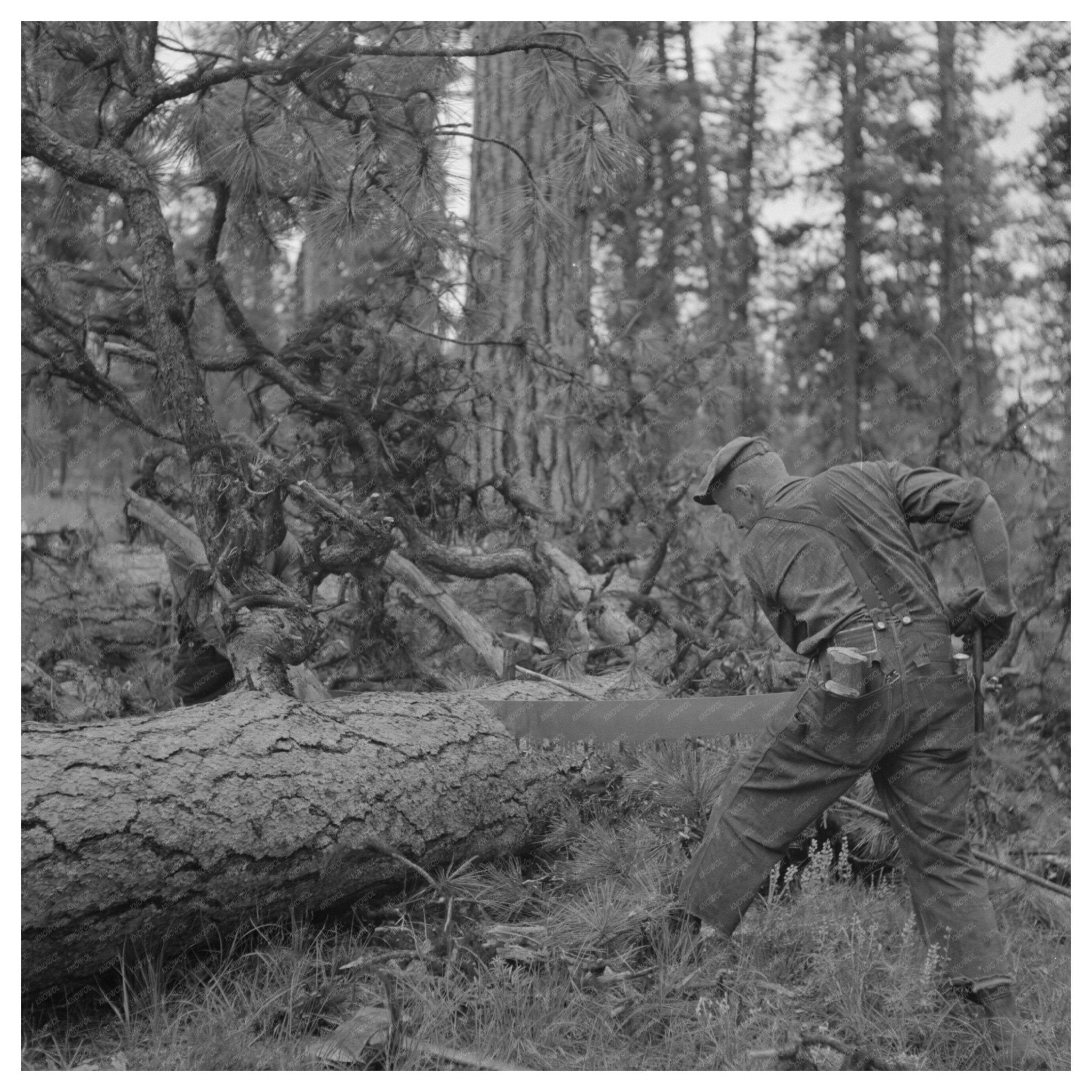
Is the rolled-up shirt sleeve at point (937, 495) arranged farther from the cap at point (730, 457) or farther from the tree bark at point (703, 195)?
the tree bark at point (703, 195)

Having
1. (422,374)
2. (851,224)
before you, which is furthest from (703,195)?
(422,374)

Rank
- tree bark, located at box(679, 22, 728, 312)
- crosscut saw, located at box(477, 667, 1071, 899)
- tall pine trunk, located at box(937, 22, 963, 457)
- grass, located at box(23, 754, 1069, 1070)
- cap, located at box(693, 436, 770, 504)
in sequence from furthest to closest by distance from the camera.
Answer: tree bark, located at box(679, 22, 728, 312) → tall pine trunk, located at box(937, 22, 963, 457) → crosscut saw, located at box(477, 667, 1071, 899) → cap, located at box(693, 436, 770, 504) → grass, located at box(23, 754, 1069, 1070)

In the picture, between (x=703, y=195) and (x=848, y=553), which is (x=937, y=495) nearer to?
(x=848, y=553)

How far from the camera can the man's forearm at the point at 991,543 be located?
310 centimetres

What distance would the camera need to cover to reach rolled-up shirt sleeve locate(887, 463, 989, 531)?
313 centimetres

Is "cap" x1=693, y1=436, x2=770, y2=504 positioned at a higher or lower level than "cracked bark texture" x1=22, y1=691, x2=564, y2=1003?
higher

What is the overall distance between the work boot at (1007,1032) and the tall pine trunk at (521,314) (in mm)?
3439

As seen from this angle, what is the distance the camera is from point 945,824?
3.27m

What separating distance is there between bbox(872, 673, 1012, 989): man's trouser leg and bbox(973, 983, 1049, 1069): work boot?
0.05 m

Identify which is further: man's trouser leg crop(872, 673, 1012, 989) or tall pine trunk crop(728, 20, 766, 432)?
tall pine trunk crop(728, 20, 766, 432)

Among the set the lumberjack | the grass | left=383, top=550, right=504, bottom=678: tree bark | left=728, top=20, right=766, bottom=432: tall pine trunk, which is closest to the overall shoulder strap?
the lumberjack

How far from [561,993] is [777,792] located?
34.4 inches

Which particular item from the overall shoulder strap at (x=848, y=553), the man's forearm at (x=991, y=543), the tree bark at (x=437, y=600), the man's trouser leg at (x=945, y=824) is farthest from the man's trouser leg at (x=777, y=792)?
the tree bark at (x=437, y=600)

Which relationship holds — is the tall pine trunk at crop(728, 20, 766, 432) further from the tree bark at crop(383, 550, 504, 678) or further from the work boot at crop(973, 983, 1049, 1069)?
the work boot at crop(973, 983, 1049, 1069)
